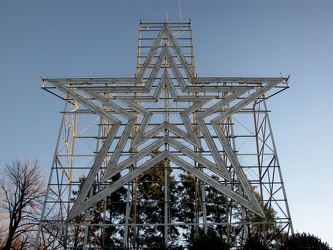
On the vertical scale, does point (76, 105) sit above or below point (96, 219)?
above

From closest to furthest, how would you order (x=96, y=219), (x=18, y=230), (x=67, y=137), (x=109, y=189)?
(x=109, y=189)
(x=67, y=137)
(x=18, y=230)
(x=96, y=219)

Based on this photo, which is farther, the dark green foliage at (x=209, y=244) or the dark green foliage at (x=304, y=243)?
the dark green foliage at (x=304, y=243)

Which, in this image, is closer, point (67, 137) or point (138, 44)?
point (67, 137)

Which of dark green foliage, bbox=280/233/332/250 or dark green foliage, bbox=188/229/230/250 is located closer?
dark green foliage, bbox=188/229/230/250

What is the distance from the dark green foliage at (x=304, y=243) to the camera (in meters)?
11.5

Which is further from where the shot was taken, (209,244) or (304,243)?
(304,243)

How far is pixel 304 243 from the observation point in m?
11.7

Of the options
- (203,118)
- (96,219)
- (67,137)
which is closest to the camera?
(203,118)

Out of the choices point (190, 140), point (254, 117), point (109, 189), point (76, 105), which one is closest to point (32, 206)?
point (76, 105)

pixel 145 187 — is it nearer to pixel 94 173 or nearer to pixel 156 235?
pixel 156 235

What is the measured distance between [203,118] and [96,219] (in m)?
12.0

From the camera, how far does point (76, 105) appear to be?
18641 millimetres

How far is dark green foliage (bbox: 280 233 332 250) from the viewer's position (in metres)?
11.5

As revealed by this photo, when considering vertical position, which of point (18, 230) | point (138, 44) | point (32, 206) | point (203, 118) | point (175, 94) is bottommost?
point (18, 230)
